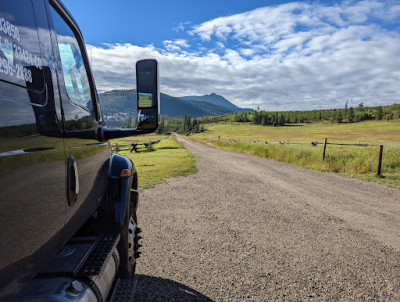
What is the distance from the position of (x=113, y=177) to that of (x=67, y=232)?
0.93 m

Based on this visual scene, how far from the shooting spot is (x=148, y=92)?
209 centimetres

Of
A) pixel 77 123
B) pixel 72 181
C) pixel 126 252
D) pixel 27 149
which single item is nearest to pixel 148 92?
pixel 77 123

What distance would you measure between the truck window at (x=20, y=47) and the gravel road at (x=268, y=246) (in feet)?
7.78

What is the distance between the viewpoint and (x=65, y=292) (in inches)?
52.6

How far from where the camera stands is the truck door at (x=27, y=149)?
1005 mm

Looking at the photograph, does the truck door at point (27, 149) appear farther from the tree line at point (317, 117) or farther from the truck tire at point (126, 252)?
the tree line at point (317, 117)

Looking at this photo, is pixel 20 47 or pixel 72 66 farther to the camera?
pixel 72 66

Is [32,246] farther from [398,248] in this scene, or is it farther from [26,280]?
[398,248]

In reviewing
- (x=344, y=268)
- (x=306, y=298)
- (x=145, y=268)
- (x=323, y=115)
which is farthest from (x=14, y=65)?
(x=323, y=115)

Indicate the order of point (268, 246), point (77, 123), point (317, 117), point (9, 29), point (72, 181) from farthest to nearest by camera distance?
point (317, 117) < point (268, 246) < point (77, 123) < point (72, 181) < point (9, 29)

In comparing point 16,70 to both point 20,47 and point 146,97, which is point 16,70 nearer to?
point 20,47

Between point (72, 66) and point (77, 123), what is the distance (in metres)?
0.50

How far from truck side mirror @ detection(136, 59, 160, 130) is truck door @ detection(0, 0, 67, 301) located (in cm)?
69

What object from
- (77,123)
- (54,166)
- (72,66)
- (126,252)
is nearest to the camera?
(54,166)
